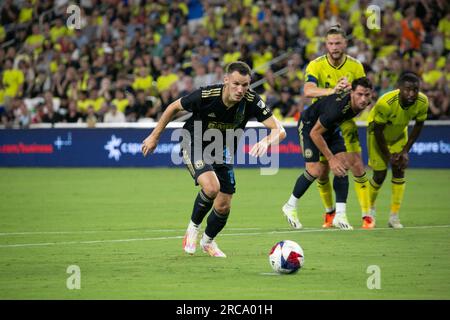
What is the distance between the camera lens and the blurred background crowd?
2642 centimetres

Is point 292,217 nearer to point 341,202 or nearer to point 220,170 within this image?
point 341,202

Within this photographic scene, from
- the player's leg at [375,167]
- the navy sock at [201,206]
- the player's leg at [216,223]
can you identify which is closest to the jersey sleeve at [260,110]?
the player's leg at [216,223]

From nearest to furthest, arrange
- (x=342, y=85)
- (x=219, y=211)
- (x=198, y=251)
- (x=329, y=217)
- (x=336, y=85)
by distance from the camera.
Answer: (x=219, y=211) → (x=198, y=251) → (x=342, y=85) → (x=336, y=85) → (x=329, y=217)

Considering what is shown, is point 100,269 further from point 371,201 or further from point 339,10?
point 339,10

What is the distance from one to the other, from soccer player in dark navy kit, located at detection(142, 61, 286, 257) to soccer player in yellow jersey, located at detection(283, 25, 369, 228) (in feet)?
8.99

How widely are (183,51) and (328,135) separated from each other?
53.1ft

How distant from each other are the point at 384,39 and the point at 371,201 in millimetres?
13151

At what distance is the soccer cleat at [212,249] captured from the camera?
37.3 ft

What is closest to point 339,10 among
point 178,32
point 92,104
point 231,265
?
point 178,32

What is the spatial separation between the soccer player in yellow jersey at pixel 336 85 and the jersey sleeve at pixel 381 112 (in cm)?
48

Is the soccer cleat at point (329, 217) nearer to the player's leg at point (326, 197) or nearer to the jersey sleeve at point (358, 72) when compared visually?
the player's leg at point (326, 197)

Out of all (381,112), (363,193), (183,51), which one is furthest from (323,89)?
A: (183,51)

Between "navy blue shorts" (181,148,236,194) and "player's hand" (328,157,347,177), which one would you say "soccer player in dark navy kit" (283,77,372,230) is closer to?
"player's hand" (328,157,347,177)

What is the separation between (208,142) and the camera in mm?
11617
